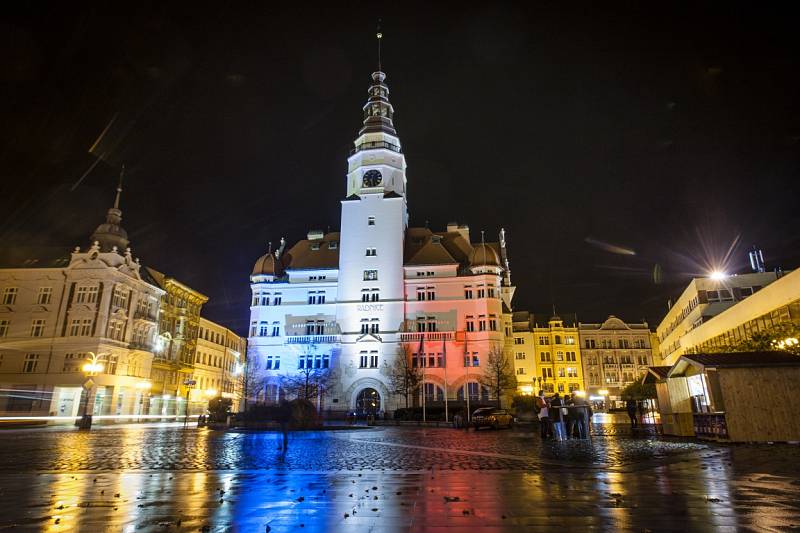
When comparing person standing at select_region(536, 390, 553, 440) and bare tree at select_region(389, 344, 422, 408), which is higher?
bare tree at select_region(389, 344, 422, 408)

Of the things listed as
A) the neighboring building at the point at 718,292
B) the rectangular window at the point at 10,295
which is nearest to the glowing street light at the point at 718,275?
the neighboring building at the point at 718,292

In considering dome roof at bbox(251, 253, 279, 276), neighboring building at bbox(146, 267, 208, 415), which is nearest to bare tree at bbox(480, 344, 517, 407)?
dome roof at bbox(251, 253, 279, 276)

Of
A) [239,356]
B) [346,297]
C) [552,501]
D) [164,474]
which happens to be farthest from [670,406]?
[239,356]

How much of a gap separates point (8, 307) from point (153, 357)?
54.0 ft

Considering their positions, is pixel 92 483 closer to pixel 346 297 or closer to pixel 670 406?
pixel 670 406

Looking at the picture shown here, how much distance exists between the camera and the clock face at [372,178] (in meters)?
65.4

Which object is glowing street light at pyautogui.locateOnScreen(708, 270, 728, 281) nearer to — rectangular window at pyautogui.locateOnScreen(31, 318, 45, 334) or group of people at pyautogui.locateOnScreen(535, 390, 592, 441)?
group of people at pyautogui.locateOnScreen(535, 390, 592, 441)

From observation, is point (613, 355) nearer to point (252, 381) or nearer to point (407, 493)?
point (252, 381)

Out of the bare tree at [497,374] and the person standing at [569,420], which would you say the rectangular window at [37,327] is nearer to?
the bare tree at [497,374]

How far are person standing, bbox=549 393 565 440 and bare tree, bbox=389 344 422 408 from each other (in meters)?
32.4

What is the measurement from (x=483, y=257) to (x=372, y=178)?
19.5m

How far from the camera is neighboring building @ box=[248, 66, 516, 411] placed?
5612 centimetres

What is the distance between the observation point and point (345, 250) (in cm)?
6231

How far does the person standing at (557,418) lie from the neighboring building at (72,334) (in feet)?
160
